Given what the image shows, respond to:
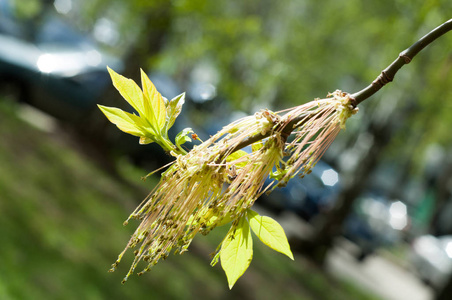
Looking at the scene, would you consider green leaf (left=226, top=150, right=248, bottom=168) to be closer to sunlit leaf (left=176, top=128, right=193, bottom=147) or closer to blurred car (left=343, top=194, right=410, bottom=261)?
sunlit leaf (left=176, top=128, right=193, bottom=147)

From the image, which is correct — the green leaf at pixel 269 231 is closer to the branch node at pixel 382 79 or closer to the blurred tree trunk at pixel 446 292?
the branch node at pixel 382 79

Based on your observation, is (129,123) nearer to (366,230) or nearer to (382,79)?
(382,79)

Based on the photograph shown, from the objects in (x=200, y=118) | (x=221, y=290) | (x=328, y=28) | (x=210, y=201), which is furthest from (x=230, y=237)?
(x=328, y=28)

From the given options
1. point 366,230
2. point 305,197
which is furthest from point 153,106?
point 366,230

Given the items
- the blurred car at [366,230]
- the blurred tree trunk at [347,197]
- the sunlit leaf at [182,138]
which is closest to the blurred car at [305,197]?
the blurred car at [366,230]

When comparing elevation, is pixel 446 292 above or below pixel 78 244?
above

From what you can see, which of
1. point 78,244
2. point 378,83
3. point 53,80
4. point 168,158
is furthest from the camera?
point 53,80
